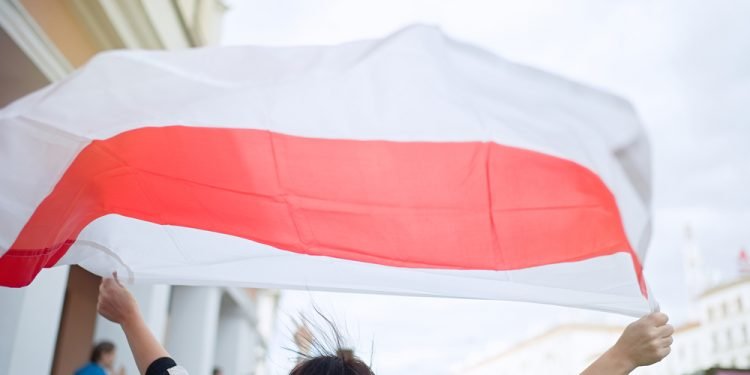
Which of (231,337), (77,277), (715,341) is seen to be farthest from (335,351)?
(715,341)

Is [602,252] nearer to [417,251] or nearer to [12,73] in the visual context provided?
[417,251]

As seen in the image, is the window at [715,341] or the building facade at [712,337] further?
the window at [715,341]

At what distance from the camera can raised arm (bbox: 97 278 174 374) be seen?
2250 mm

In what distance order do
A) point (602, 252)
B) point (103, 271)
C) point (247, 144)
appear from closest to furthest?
1. point (103, 271)
2. point (602, 252)
3. point (247, 144)

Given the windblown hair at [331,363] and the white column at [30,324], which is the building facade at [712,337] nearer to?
the white column at [30,324]

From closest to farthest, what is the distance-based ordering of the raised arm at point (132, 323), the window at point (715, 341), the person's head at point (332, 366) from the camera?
the person's head at point (332, 366) < the raised arm at point (132, 323) < the window at point (715, 341)

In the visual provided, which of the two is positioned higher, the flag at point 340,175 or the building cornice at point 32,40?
the building cornice at point 32,40

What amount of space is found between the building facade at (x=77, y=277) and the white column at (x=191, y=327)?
2 cm

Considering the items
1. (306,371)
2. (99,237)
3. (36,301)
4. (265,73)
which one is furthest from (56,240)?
(36,301)

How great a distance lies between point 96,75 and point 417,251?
168 cm

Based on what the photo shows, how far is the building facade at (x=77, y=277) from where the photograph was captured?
216 inches

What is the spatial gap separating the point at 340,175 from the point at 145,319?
603 centimetres

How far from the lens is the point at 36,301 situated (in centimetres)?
568

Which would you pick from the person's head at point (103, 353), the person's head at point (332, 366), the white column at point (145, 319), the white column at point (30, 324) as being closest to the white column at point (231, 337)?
the white column at point (145, 319)
